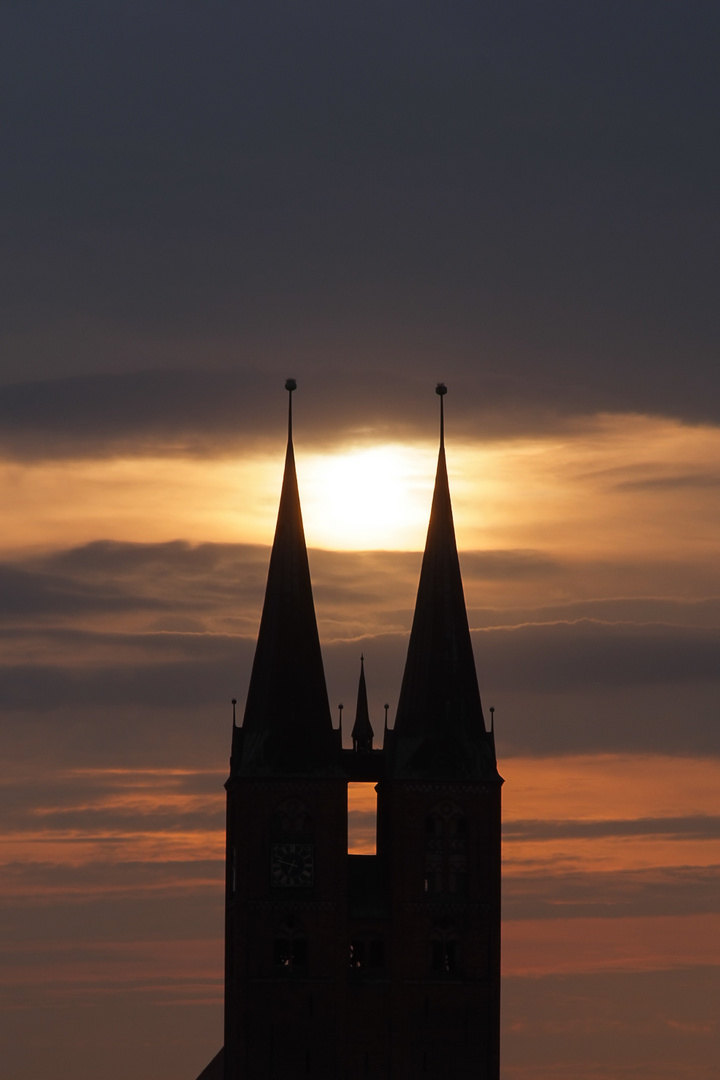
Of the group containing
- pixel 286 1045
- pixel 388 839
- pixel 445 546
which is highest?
pixel 445 546

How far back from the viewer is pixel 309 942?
118562 millimetres

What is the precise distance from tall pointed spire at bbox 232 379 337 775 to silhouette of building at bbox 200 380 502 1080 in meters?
0.06

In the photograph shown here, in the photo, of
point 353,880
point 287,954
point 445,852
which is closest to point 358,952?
point 287,954

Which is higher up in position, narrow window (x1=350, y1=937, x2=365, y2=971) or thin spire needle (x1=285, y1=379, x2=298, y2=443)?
thin spire needle (x1=285, y1=379, x2=298, y2=443)

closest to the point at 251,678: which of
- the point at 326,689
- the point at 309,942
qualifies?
the point at 326,689

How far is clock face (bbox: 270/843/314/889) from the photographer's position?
119062 millimetres

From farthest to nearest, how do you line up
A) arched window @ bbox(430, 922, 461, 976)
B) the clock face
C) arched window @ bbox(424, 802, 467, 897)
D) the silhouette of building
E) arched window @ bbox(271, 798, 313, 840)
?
arched window @ bbox(424, 802, 467, 897)
arched window @ bbox(430, 922, 461, 976)
arched window @ bbox(271, 798, 313, 840)
the clock face
the silhouette of building

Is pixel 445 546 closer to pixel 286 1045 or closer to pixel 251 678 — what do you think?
pixel 251 678

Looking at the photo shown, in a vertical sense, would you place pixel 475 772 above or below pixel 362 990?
above

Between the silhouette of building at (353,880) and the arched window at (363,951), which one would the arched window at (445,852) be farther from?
the arched window at (363,951)

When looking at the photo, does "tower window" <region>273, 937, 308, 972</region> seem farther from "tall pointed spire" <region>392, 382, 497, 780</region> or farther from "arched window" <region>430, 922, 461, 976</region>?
"tall pointed spire" <region>392, 382, 497, 780</region>

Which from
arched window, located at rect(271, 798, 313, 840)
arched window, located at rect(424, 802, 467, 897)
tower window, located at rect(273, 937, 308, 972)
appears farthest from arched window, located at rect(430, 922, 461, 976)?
arched window, located at rect(271, 798, 313, 840)

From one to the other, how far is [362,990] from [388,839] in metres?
6.57

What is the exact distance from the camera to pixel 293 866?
4692 inches
